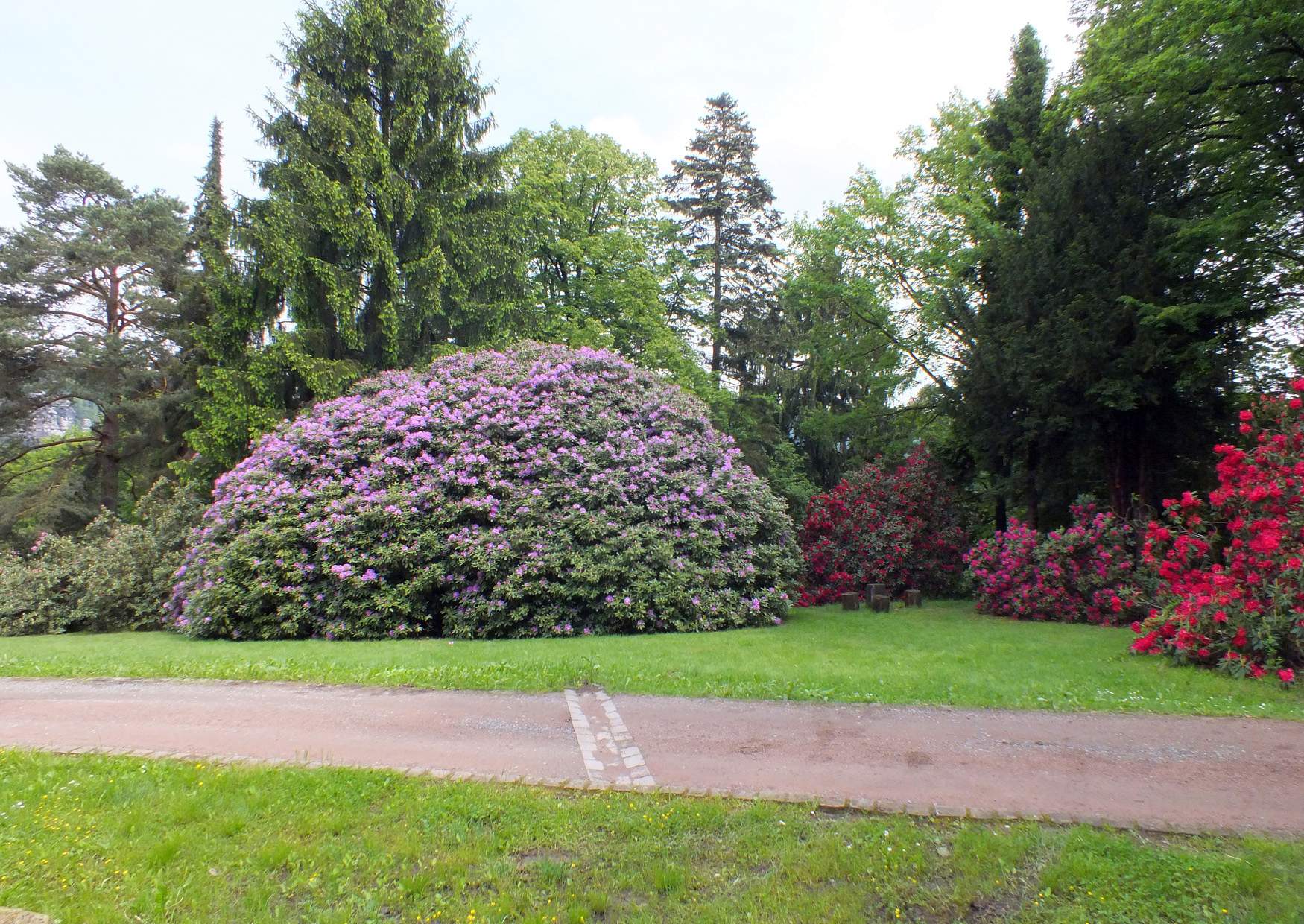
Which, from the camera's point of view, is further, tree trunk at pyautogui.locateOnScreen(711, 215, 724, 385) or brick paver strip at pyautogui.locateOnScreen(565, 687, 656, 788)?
tree trunk at pyautogui.locateOnScreen(711, 215, 724, 385)

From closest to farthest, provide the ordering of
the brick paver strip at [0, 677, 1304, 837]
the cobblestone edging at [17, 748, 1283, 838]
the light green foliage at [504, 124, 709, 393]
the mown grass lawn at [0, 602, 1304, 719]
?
the cobblestone edging at [17, 748, 1283, 838] → the brick paver strip at [0, 677, 1304, 837] → the mown grass lawn at [0, 602, 1304, 719] → the light green foliage at [504, 124, 709, 393]

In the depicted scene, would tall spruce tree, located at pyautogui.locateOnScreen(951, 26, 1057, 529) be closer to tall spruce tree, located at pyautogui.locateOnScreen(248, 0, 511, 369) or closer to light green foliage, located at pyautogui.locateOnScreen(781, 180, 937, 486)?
light green foliage, located at pyautogui.locateOnScreen(781, 180, 937, 486)

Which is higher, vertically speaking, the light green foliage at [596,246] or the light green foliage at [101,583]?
the light green foliage at [596,246]

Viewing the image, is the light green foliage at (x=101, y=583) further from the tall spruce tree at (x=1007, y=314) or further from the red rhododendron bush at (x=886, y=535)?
the tall spruce tree at (x=1007, y=314)

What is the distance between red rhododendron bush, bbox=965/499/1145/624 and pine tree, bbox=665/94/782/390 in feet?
54.3

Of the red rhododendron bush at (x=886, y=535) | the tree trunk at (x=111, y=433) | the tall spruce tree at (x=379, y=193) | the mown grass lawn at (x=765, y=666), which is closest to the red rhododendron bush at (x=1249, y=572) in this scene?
the mown grass lawn at (x=765, y=666)

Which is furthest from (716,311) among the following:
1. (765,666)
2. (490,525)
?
(765,666)

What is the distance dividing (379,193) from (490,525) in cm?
989

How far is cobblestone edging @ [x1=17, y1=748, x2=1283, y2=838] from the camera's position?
12.4 ft

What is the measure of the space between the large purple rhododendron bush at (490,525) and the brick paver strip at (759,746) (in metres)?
4.24

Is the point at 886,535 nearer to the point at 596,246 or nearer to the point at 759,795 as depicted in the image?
the point at 596,246

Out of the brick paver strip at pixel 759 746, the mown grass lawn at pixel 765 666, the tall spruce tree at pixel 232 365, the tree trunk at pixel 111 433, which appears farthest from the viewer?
the tree trunk at pixel 111 433

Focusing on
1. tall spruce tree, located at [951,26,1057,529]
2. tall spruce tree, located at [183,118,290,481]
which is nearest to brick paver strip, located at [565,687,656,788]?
tall spruce tree, located at [951,26,1057,529]

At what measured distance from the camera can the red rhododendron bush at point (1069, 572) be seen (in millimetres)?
12516
